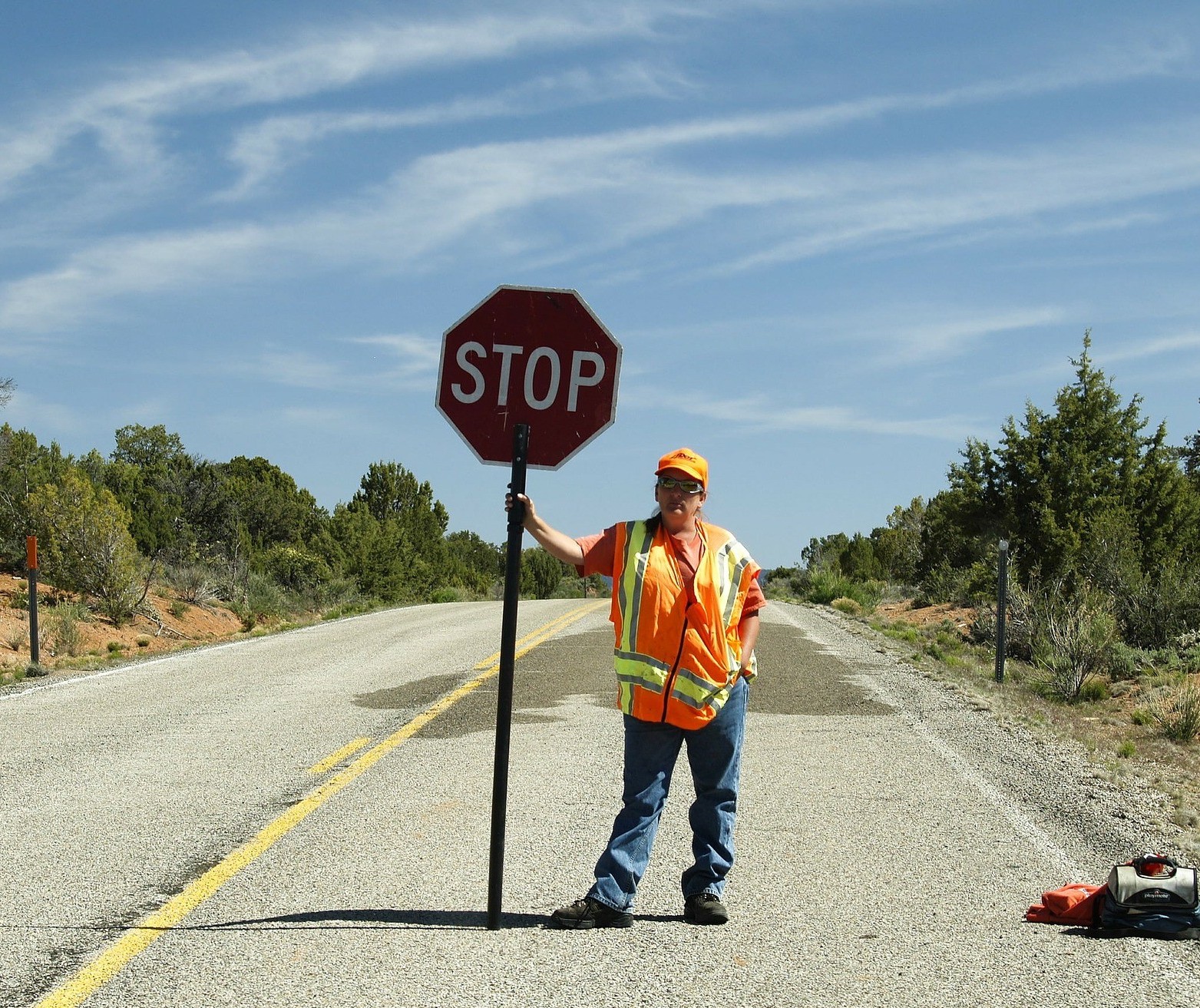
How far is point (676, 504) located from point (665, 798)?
3.90 feet

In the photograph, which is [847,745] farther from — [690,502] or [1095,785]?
[690,502]

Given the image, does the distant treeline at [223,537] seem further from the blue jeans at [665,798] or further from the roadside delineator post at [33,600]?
the blue jeans at [665,798]

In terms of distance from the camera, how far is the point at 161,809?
712cm

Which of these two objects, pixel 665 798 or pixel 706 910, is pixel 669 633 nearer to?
pixel 665 798

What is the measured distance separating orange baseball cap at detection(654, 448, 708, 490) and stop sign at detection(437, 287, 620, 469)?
1.19ft

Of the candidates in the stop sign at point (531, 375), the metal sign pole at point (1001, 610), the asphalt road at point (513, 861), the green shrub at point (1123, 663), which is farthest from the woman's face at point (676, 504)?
the green shrub at point (1123, 663)

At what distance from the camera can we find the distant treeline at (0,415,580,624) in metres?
25.1

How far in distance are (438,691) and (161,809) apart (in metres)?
5.30

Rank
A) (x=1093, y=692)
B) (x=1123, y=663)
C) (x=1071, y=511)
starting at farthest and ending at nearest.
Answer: (x=1071, y=511)
(x=1123, y=663)
(x=1093, y=692)

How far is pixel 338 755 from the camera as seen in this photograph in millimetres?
8844

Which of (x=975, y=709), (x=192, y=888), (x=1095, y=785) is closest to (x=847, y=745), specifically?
(x=1095, y=785)

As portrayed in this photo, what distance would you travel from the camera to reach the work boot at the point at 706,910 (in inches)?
197

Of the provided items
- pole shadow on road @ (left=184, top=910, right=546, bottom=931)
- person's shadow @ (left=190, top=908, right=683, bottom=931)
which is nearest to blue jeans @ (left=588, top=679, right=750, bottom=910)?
person's shadow @ (left=190, top=908, right=683, bottom=931)

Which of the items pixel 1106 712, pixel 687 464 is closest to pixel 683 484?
pixel 687 464
